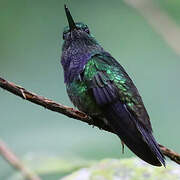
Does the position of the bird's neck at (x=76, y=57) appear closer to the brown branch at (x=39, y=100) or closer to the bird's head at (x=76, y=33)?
the bird's head at (x=76, y=33)

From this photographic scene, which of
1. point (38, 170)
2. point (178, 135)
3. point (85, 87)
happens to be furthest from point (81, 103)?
point (178, 135)

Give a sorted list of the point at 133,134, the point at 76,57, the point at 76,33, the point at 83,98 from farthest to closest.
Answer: the point at 76,33 → the point at 76,57 → the point at 83,98 → the point at 133,134

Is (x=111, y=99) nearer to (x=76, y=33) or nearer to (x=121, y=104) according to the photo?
(x=121, y=104)

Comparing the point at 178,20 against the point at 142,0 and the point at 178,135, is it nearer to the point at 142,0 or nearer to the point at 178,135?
the point at 142,0

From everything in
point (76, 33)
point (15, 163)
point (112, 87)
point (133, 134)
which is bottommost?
point (133, 134)

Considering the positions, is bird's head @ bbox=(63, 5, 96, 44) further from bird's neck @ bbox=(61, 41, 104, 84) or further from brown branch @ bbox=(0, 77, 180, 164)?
brown branch @ bbox=(0, 77, 180, 164)

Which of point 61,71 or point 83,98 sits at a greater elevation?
point 61,71

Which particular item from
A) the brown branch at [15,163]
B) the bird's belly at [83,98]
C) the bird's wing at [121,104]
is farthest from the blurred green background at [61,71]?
the brown branch at [15,163]

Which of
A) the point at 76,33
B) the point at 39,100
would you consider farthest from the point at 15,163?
the point at 76,33
